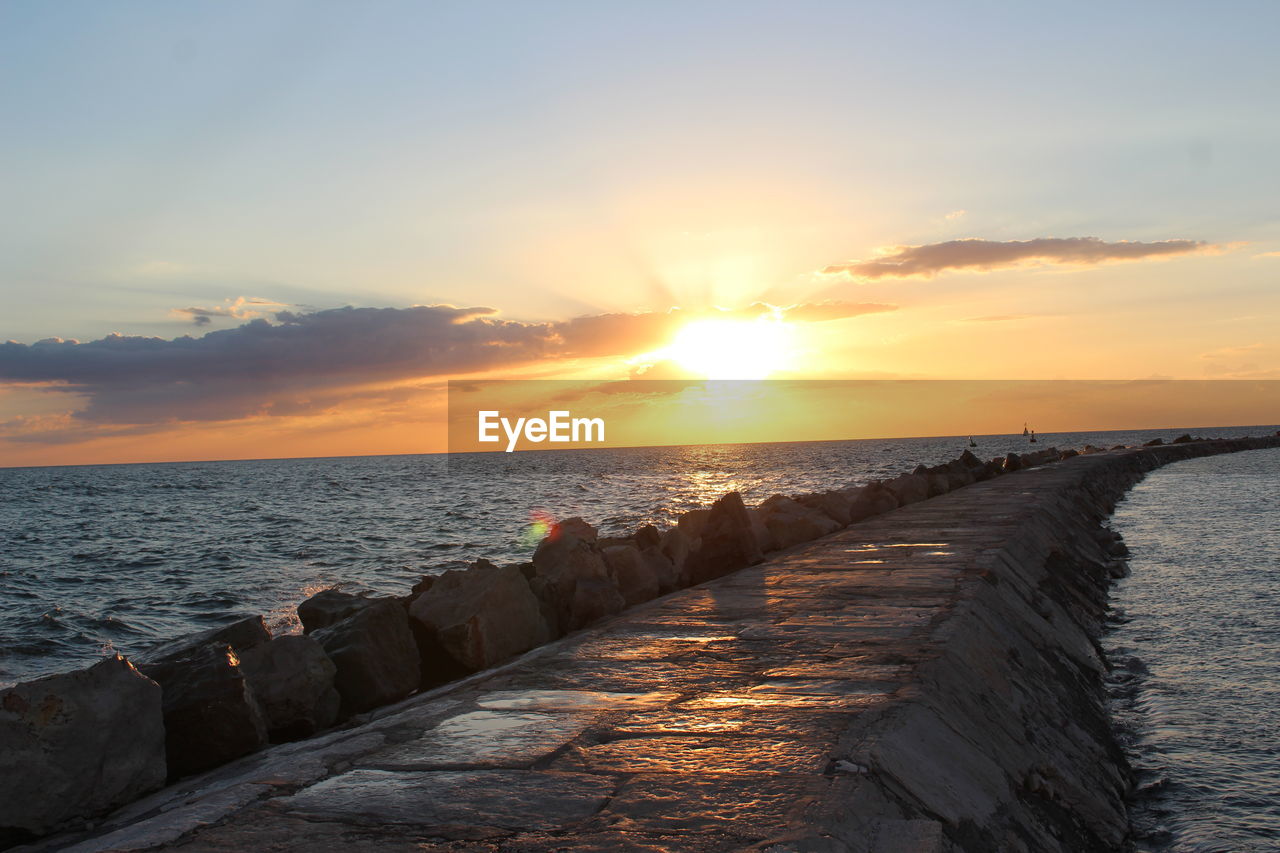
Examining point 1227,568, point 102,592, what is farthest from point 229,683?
point 102,592

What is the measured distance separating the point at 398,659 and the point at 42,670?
706 centimetres

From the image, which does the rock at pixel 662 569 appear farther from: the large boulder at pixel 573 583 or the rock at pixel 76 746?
the rock at pixel 76 746

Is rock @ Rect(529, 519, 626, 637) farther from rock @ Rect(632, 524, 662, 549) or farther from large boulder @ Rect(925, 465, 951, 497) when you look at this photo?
large boulder @ Rect(925, 465, 951, 497)

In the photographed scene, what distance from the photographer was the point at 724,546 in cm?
919

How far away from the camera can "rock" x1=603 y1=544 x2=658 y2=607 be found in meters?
7.95

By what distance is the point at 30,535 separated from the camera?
98.5 feet

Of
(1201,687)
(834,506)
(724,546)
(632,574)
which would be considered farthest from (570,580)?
(834,506)

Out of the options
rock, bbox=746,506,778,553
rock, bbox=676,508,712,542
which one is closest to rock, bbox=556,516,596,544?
rock, bbox=676,508,712,542

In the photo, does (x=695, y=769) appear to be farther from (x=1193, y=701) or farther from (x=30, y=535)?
(x=30, y=535)

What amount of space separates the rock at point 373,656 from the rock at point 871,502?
8525 mm

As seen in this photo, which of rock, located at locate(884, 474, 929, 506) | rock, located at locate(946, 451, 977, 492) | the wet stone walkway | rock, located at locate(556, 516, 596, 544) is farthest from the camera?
rock, located at locate(946, 451, 977, 492)

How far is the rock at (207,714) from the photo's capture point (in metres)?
4.58

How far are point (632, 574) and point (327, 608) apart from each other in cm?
254

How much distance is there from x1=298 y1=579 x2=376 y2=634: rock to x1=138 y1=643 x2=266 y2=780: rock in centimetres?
209
